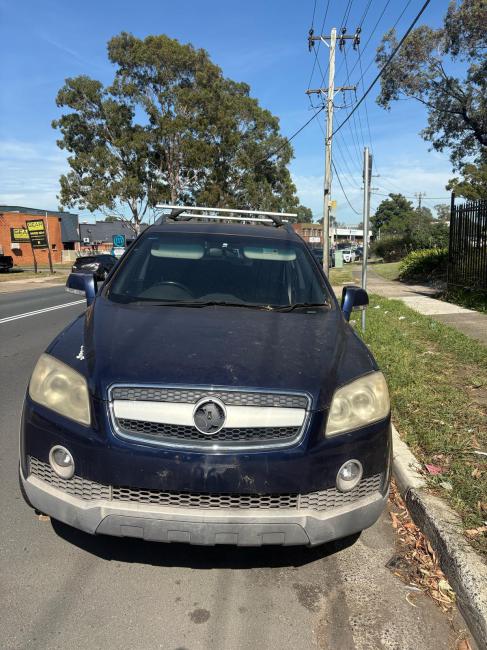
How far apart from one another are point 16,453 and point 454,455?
336 centimetres

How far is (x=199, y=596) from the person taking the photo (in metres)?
2.59

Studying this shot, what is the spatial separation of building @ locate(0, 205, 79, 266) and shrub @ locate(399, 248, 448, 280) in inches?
1476

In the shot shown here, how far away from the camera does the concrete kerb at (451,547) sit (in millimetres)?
2432

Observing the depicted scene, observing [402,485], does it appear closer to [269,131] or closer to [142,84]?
[142,84]

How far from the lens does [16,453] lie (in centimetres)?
423

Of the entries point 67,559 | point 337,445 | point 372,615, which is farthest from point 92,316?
point 372,615

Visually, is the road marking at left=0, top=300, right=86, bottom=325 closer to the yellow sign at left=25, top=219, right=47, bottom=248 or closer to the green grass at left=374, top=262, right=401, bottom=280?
the green grass at left=374, top=262, right=401, bottom=280

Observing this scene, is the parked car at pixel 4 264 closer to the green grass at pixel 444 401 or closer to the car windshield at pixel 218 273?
the green grass at pixel 444 401

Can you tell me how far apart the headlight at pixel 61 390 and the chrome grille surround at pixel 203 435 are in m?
0.17

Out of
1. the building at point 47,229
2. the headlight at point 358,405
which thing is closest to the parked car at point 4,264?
the building at point 47,229

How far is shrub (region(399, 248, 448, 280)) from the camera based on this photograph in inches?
711

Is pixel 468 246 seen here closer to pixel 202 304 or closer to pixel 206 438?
pixel 202 304

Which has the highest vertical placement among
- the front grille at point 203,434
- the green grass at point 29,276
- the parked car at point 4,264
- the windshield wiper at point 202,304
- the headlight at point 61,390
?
the windshield wiper at point 202,304

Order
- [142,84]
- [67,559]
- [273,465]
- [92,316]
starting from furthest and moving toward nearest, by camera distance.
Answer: [142,84]
[92,316]
[67,559]
[273,465]
